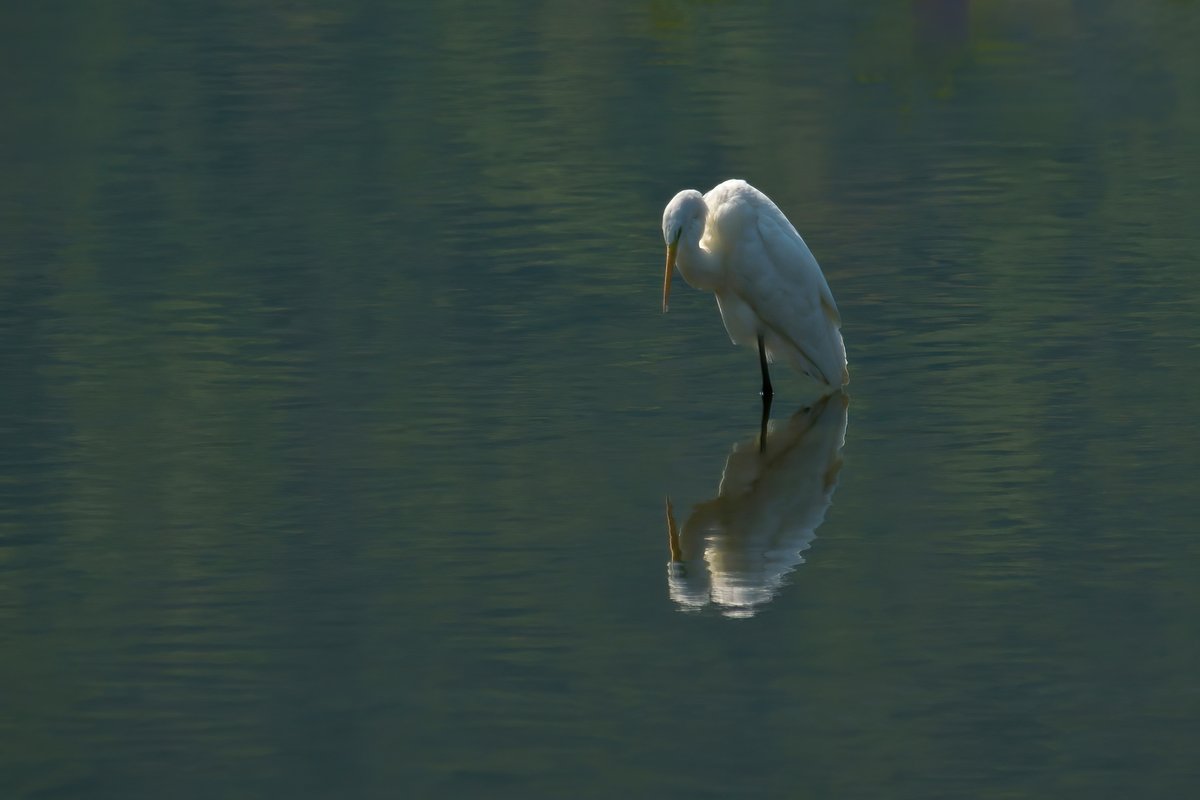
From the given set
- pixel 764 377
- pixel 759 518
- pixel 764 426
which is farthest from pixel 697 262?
pixel 759 518

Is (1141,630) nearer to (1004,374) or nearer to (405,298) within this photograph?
(1004,374)

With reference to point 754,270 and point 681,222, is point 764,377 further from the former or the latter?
point 681,222

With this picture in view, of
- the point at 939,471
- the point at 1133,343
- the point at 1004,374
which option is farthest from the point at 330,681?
the point at 1133,343

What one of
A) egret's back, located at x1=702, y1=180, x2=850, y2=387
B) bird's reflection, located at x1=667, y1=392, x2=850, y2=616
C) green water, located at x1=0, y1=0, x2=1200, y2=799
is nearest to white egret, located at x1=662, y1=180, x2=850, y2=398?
egret's back, located at x1=702, y1=180, x2=850, y2=387

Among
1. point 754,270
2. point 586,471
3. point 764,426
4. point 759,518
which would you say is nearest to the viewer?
point 759,518

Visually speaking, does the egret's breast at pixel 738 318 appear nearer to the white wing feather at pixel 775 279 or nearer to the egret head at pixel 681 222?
the white wing feather at pixel 775 279

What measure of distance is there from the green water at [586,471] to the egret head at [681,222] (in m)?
0.59

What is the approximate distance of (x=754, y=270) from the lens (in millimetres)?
9633

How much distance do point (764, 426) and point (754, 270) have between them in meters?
0.88

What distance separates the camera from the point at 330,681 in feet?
20.8

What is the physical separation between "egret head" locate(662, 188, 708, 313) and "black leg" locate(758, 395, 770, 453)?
1.96 feet

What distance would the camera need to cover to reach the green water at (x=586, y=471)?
19.4 ft

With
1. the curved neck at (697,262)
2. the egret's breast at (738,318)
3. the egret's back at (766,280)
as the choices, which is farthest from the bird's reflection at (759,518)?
the curved neck at (697,262)

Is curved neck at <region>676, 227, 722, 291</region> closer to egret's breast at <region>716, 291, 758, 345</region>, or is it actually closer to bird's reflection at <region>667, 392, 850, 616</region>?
egret's breast at <region>716, 291, 758, 345</region>
